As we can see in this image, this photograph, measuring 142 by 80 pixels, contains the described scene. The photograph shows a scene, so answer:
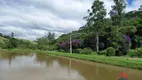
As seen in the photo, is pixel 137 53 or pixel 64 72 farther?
pixel 137 53

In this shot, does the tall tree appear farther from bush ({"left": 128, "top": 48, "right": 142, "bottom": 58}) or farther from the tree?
bush ({"left": 128, "top": 48, "right": 142, "bottom": 58})

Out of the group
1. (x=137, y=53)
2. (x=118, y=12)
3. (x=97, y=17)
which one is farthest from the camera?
(x=118, y=12)

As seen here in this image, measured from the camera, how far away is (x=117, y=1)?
1592 inches

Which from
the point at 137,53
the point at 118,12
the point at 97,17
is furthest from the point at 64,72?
the point at 118,12

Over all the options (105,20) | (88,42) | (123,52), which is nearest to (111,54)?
(123,52)

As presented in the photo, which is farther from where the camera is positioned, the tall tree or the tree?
the tall tree

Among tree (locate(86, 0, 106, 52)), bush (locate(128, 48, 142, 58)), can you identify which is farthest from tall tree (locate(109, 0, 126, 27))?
bush (locate(128, 48, 142, 58))

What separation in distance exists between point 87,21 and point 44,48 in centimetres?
3432

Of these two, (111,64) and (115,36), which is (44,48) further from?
(111,64)

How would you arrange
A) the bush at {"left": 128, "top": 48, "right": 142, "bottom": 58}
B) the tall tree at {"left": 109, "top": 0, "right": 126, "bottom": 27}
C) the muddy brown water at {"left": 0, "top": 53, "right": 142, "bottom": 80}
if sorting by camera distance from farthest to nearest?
the tall tree at {"left": 109, "top": 0, "right": 126, "bottom": 27} → the bush at {"left": 128, "top": 48, "right": 142, "bottom": 58} → the muddy brown water at {"left": 0, "top": 53, "right": 142, "bottom": 80}

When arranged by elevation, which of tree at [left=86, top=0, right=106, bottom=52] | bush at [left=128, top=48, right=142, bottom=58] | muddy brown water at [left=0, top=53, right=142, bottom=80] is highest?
tree at [left=86, top=0, right=106, bottom=52]

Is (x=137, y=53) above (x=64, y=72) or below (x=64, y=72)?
above

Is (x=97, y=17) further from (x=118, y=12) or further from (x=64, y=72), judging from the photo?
(x=64, y=72)

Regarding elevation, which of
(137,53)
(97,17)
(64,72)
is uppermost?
(97,17)
